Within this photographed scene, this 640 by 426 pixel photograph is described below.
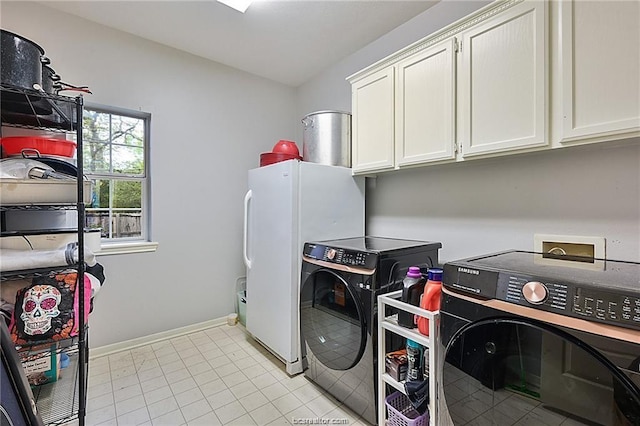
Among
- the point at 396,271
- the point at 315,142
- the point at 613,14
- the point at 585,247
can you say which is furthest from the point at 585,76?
the point at 315,142

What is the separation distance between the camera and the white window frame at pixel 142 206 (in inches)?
91.5

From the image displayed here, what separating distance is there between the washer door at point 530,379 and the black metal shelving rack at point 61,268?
1676 millimetres

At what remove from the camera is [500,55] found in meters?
1.37

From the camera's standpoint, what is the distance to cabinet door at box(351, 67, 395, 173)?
6.23ft

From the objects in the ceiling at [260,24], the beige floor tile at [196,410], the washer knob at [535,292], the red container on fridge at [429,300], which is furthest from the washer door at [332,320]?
the ceiling at [260,24]

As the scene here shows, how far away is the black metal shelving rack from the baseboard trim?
0.58m

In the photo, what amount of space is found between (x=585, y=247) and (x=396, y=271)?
88 cm

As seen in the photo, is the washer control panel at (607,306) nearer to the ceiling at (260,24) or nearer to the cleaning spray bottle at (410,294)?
the cleaning spray bottle at (410,294)

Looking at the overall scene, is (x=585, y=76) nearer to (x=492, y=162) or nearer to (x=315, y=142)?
(x=492, y=162)

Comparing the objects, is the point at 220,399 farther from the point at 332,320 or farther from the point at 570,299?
the point at 570,299

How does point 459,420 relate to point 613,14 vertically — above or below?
below

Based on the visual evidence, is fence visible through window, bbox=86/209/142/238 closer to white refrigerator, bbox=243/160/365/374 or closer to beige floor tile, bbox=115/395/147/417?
white refrigerator, bbox=243/160/365/374

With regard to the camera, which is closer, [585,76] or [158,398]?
[585,76]

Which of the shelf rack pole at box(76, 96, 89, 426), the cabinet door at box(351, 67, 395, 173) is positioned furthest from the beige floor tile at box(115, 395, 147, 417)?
the cabinet door at box(351, 67, 395, 173)
